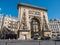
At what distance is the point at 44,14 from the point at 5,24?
31.5 metres

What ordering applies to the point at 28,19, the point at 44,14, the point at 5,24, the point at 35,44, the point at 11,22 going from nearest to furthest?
1. the point at 35,44
2. the point at 28,19
3. the point at 44,14
4. the point at 5,24
5. the point at 11,22

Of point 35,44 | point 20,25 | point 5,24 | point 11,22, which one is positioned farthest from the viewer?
point 11,22

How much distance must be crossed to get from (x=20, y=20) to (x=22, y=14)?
214cm

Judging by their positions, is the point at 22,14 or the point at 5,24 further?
the point at 5,24

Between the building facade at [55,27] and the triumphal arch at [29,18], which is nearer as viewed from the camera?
the triumphal arch at [29,18]

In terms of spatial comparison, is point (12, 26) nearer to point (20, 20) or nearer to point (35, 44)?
point (20, 20)

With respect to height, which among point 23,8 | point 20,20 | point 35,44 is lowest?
point 35,44

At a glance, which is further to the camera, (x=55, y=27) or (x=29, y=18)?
(x=55, y=27)

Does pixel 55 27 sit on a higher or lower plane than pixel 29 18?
lower

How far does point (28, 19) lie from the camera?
3447cm

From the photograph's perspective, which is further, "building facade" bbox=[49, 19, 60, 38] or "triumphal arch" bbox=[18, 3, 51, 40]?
"building facade" bbox=[49, 19, 60, 38]

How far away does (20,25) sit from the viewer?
106ft

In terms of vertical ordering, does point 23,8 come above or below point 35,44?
above

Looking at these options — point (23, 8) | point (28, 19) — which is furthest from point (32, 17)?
point (23, 8)
